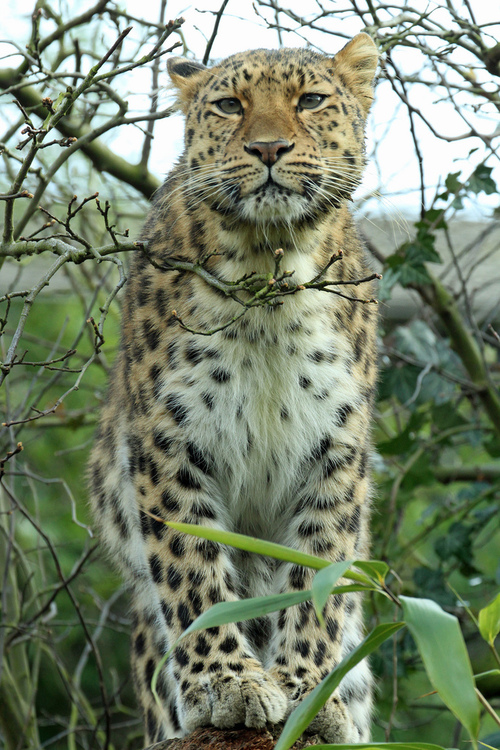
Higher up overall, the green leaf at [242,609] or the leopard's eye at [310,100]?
the leopard's eye at [310,100]

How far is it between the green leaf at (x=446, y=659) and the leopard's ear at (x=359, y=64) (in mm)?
Result: 2916

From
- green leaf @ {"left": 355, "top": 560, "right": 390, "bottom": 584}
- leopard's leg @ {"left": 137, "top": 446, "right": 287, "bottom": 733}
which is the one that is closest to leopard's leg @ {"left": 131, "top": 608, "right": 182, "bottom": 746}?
leopard's leg @ {"left": 137, "top": 446, "right": 287, "bottom": 733}

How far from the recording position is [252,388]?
400 centimetres

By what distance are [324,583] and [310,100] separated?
2.60 meters

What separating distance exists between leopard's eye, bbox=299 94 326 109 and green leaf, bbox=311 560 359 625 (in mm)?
2417

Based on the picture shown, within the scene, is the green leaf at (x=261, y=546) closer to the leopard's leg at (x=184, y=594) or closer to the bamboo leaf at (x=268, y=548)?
the bamboo leaf at (x=268, y=548)

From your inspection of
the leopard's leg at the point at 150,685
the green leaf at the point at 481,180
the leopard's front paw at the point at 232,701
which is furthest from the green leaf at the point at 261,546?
the green leaf at the point at 481,180

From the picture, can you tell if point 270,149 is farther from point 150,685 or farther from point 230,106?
point 150,685

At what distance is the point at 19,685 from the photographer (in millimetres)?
5469

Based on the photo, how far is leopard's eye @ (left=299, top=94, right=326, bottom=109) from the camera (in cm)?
389

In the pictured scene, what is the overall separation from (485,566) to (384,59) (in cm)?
603

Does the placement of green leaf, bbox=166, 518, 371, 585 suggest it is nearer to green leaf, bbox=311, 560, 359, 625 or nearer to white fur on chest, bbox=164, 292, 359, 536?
green leaf, bbox=311, 560, 359, 625

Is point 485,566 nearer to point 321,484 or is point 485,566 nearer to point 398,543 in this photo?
point 398,543

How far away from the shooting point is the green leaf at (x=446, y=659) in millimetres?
1904
